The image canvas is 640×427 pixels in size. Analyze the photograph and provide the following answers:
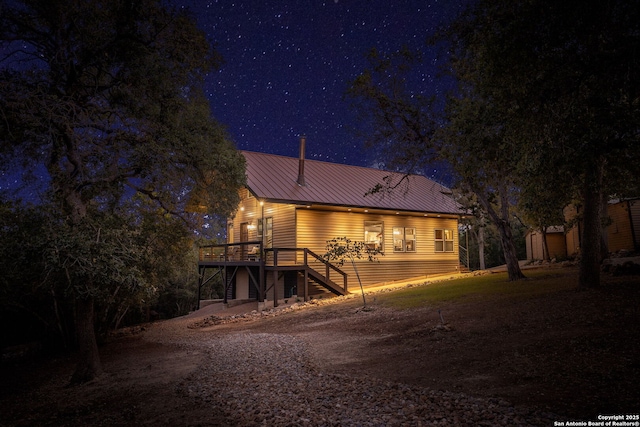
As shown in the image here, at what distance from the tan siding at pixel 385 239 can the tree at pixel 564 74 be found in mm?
13466

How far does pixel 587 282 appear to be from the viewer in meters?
11.0

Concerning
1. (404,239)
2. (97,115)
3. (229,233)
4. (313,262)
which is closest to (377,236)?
(404,239)

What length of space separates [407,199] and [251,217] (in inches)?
389

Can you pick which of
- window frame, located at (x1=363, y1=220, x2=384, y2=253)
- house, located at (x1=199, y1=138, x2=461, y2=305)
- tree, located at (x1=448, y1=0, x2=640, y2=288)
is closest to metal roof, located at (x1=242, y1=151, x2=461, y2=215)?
house, located at (x1=199, y1=138, x2=461, y2=305)

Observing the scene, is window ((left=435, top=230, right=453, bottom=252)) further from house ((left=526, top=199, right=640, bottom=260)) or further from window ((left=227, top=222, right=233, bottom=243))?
window ((left=227, top=222, right=233, bottom=243))

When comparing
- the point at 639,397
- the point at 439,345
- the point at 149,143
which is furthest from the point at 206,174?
the point at 639,397

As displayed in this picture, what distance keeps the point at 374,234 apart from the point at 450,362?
57.4 ft

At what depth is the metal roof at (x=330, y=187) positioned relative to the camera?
21277mm

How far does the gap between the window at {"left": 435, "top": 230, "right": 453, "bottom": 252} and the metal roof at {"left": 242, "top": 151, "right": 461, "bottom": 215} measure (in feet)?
5.21

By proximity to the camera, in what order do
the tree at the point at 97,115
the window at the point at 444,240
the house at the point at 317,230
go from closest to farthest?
the tree at the point at 97,115 → the house at the point at 317,230 → the window at the point at 444,240

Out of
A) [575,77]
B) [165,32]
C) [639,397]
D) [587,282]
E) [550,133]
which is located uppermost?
[165,32]

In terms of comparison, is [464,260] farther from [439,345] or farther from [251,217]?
[439,345]

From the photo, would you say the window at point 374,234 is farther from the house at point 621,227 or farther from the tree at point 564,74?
the tree at point 564,74

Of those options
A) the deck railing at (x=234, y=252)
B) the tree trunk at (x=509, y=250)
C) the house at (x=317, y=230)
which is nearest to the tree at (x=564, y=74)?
the tree trunk at (x=509, y=250)
